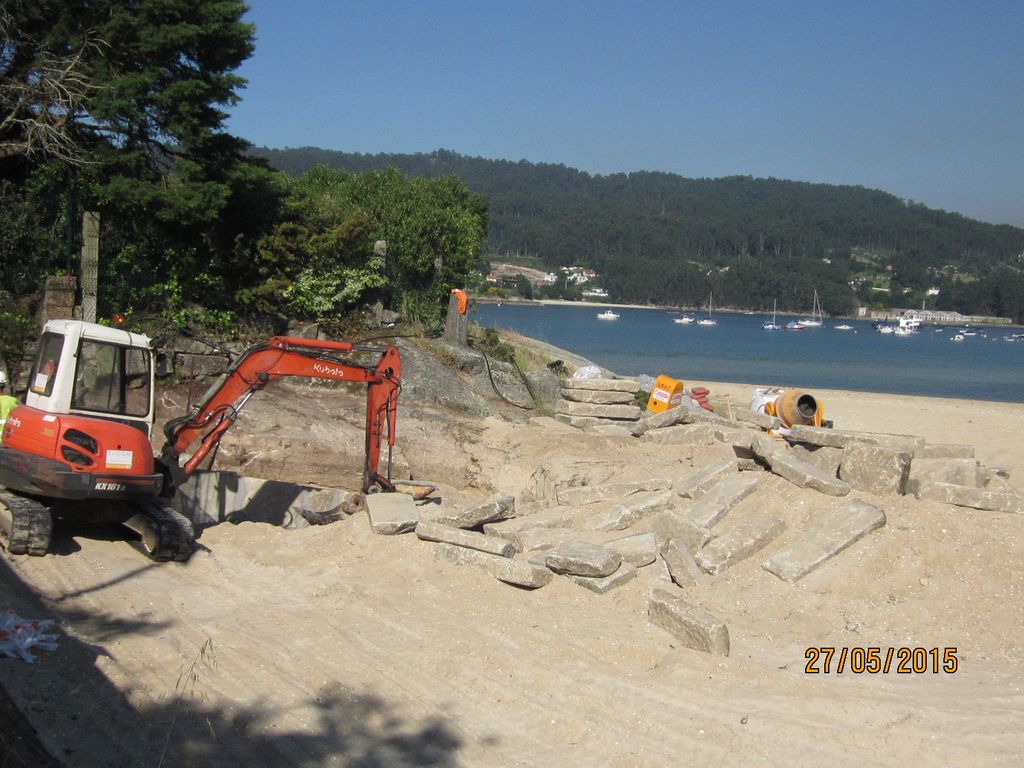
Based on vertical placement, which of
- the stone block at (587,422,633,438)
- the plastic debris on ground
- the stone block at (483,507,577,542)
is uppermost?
→ the stone block at (587,422,633,438)

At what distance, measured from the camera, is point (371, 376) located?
11789 mm

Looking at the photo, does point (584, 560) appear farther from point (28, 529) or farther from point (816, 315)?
point (816, 315)

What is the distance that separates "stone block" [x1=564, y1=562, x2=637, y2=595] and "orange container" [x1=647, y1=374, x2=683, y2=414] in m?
10.1

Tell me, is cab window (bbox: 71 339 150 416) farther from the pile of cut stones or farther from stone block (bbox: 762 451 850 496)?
stone block (bbox: 762 451 850 496)

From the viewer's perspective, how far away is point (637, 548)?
959 centimetres

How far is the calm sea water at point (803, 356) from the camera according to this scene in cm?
4675

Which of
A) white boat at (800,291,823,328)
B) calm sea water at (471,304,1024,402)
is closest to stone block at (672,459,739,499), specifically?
calm sea water at (471,304,1024,402)

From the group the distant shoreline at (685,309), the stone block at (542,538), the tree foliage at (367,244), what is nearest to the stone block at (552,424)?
the tree foliage at (367,244)

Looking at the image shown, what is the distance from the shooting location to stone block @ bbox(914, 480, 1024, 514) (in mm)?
9617

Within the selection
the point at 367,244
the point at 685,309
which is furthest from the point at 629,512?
the point at 685,309

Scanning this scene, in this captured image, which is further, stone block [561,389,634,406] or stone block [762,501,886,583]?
stone block [561,389,634,406]

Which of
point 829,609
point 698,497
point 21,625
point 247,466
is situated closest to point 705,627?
point 829,609

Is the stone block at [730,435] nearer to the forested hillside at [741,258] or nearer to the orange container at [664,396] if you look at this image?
the orange container at [664,396]
